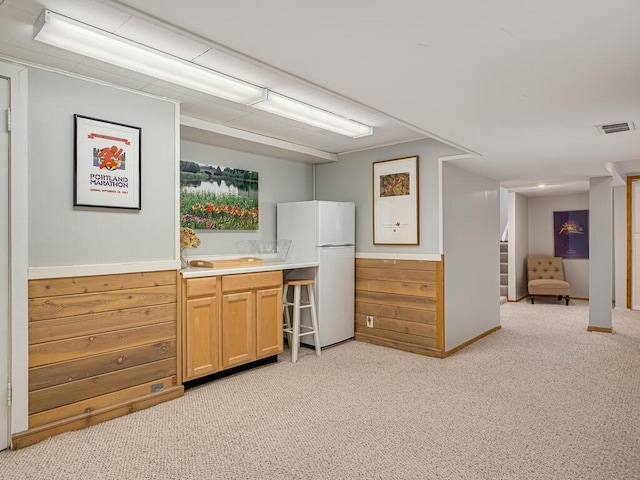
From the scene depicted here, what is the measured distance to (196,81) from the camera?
2.68 m

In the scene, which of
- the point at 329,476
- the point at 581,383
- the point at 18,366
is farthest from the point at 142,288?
the point at 581,383

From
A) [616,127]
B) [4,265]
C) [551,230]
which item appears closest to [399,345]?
[616,127]

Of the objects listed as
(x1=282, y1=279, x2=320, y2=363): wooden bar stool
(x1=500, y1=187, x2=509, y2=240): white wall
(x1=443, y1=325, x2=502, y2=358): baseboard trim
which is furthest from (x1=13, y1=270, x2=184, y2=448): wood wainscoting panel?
(x1=500, y1=187, x2=509, y2=240): white wall

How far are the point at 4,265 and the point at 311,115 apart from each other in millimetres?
2371

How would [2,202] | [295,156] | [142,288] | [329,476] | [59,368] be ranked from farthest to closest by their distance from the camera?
[295,156] → [142,288] → [59,368] → [2,202] → [329,476]

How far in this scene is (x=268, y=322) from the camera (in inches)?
156

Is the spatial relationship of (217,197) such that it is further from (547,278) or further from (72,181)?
(547,278)

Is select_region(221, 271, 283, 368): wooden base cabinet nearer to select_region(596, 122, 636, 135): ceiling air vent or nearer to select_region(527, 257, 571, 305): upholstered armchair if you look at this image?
select_region(596, 122, 636, 135): ceiling air vent

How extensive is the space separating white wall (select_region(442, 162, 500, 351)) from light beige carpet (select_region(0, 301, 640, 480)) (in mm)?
599

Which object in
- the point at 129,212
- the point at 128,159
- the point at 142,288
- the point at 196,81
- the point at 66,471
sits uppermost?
the point at 196,81

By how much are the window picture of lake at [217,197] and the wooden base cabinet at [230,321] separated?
2.62ft

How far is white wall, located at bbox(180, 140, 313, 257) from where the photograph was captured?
4.14 meters

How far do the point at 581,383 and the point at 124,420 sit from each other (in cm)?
360

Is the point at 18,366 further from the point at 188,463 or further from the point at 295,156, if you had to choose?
the point at 295,156
